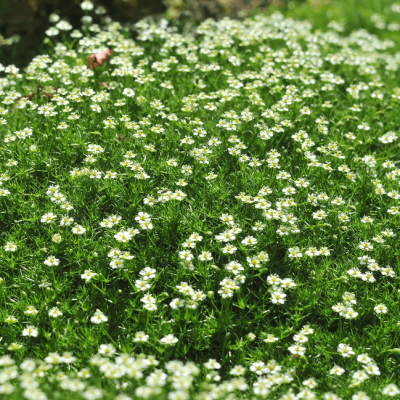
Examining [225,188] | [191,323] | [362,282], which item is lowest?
[191,323]

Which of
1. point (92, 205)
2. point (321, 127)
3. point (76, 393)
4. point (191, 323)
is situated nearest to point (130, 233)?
point (92, 205)

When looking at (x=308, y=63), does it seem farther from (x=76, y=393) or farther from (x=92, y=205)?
(x=76, y=393)

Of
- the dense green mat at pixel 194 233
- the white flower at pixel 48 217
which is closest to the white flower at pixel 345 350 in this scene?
the dense green mat at pixel 194 233

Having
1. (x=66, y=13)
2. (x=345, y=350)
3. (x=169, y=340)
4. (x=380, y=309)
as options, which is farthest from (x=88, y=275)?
(x=66, y=13)

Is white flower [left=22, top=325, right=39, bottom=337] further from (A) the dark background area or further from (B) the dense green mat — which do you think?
(A) the dark background area

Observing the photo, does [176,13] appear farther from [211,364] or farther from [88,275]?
[211,364]

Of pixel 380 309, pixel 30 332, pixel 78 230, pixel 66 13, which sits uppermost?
pixel 66 13

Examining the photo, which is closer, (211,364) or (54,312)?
(211,364)

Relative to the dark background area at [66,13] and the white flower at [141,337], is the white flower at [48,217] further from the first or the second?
the dark background area at [66,13]
